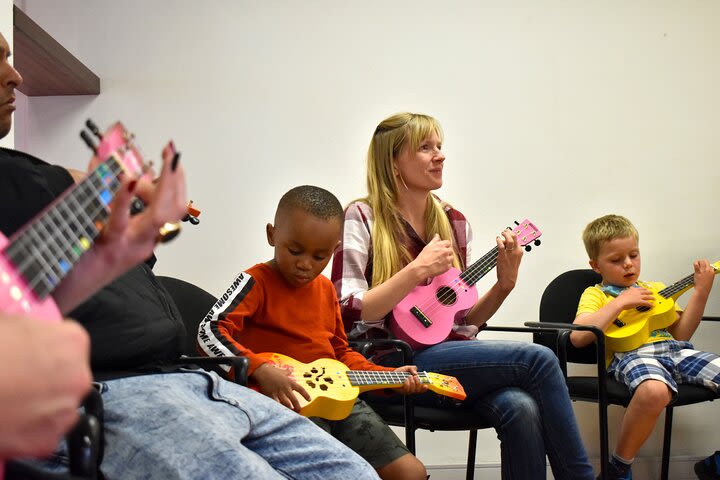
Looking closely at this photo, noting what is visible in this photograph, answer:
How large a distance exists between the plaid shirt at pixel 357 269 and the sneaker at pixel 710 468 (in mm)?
1371

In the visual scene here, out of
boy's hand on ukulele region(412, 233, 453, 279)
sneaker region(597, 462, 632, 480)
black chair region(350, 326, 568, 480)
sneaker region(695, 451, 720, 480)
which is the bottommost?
sneaker region(695, 451, 720, 480)

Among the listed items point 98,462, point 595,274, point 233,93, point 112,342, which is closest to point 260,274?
point 112,342

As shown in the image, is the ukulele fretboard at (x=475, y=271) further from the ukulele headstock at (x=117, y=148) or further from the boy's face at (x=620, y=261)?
the ukulele headstock at (x=117, y=148)

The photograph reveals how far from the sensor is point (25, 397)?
0.59 metres

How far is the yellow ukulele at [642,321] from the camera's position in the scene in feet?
9.50

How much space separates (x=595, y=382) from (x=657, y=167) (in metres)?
1.36

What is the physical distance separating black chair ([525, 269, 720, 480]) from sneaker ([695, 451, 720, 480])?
220mm

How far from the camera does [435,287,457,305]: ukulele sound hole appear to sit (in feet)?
7.72

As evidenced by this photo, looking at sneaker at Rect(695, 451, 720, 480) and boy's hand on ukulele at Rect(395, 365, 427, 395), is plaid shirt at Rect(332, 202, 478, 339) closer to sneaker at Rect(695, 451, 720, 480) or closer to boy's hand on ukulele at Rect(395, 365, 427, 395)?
boy's hand on ukulele at Rect(395, 365, 427, 395)

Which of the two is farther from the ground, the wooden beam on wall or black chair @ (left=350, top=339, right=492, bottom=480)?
the wooden beam on wall

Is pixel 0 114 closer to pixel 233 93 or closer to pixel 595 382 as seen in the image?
pixel 233 93

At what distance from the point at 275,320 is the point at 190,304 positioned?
39 centimetres

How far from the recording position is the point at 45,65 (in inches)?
110

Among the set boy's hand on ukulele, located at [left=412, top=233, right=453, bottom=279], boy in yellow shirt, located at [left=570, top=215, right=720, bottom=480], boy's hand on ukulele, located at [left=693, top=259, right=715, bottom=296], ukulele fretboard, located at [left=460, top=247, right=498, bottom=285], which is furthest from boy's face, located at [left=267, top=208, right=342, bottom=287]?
boy's hand on ukulele, located at [left=693, top=259, right=715, bottom=296]
